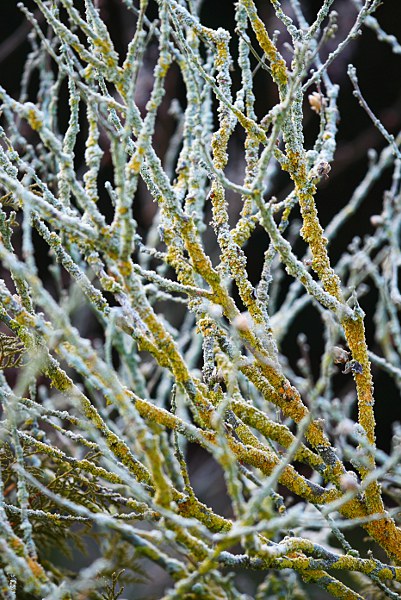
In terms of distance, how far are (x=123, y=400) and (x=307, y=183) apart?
1.76 feet

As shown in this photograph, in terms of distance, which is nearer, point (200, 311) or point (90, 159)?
point (90, 159)

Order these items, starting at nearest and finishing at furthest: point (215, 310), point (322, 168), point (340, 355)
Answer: point (215, 310) → point (340, 355) → point (322, 168)

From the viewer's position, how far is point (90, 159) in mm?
902

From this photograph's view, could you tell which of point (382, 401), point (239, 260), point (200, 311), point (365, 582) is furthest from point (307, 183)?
point (382, 401)

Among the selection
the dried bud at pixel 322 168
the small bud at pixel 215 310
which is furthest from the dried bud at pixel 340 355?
the dried bud at pixel 322 168

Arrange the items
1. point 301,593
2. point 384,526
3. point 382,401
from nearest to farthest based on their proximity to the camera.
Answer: point 384,526, point 301,593, point 382,401

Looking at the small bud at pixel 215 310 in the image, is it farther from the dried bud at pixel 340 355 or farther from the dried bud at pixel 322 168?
the dried bud at pixel 322 168

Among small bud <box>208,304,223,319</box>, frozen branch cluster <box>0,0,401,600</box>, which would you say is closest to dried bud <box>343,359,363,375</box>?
frozen branch cluster <box>0,0,401,600</box>

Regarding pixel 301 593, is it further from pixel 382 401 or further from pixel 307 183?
pixel 382 401

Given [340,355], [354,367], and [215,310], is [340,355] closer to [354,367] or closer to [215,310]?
[354,367]

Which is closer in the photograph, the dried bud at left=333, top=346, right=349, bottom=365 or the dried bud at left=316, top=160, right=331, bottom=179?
the dried bud at left=333, top=346, right=349, bottom=365

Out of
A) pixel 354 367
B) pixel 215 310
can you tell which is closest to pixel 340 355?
pixel 354 367

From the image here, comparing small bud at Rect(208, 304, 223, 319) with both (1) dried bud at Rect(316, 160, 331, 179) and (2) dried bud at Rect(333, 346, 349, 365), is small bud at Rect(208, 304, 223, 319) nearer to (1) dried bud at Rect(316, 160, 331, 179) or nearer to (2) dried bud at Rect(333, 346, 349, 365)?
(2) dried bud at Rect(333, 346, 349, 365)

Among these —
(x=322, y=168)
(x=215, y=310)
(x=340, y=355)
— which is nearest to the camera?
(x=215, y=310)
